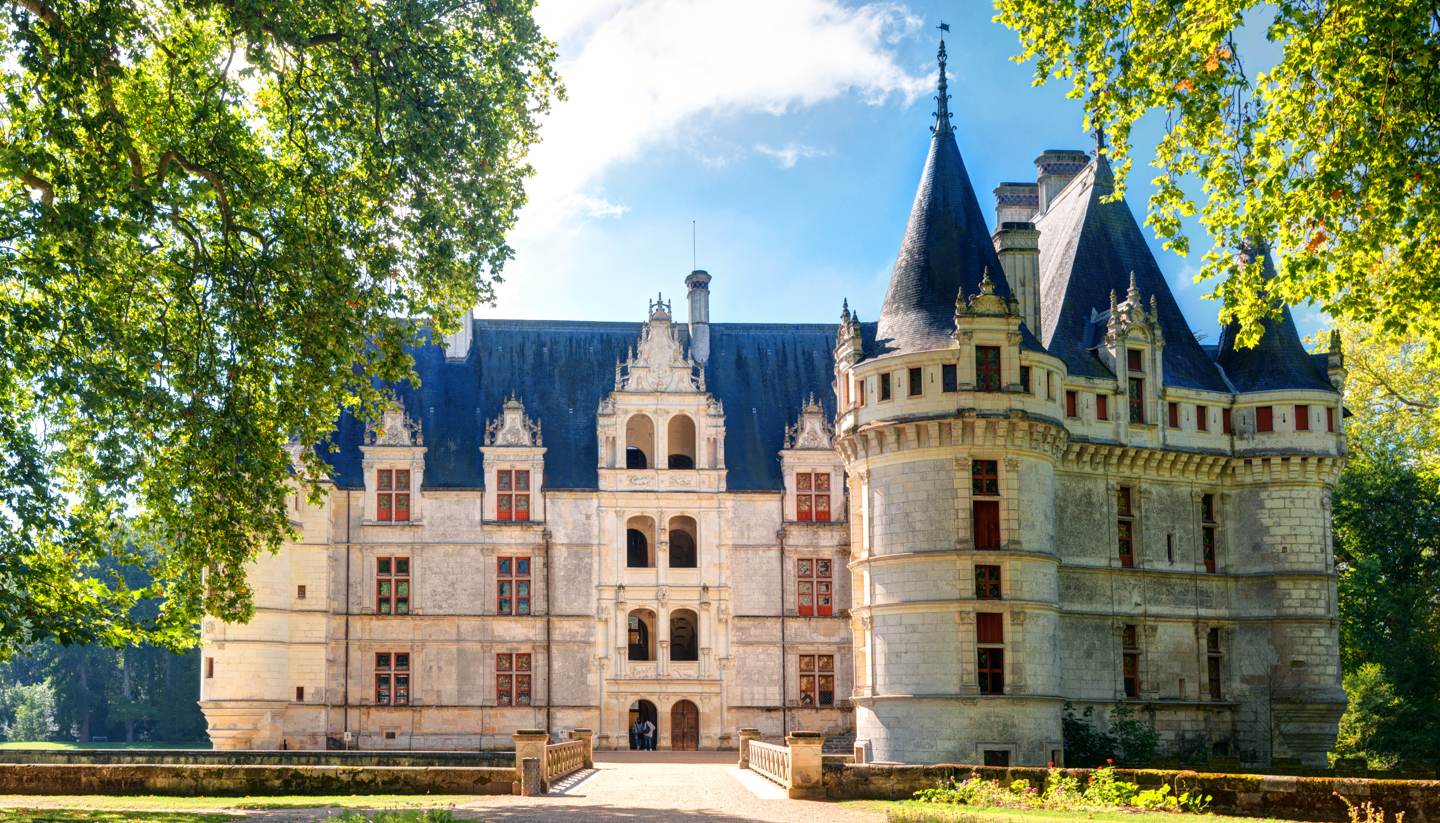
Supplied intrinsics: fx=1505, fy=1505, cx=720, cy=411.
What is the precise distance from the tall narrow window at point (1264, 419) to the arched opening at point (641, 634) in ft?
52.0

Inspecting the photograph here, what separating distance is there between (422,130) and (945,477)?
1336cm

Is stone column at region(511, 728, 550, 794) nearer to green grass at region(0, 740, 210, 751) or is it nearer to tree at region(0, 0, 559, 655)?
tree at region(0, 0, 559, 655)

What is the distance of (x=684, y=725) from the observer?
1519 inches

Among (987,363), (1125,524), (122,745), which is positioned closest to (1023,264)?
(987,363)

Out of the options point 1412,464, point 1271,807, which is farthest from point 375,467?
point 1412,464

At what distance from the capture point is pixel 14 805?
1914cm

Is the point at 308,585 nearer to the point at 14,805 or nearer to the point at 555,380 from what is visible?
the point at 555,380

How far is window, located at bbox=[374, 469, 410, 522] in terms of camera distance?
3866 centimetres

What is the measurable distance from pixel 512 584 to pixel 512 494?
7.61ft

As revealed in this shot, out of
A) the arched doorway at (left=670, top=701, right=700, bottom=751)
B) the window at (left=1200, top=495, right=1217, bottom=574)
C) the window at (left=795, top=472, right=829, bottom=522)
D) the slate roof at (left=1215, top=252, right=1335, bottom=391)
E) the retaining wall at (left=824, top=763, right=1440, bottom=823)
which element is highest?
the slate roof at (left=1215, top=252, right=1335, bottom=391)

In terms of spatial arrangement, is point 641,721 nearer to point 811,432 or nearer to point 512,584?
point 512,584

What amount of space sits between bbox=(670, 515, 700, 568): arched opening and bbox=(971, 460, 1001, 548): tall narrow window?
1270 centimetres

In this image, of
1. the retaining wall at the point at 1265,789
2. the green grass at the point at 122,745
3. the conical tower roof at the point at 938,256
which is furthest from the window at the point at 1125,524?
the green grass at the point at 122,745

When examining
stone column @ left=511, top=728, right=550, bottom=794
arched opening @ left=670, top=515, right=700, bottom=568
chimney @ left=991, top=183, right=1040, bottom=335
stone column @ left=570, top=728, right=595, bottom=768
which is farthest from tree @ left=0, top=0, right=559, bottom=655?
arched opening @ left=670, top=515, right=700, bottom=568
